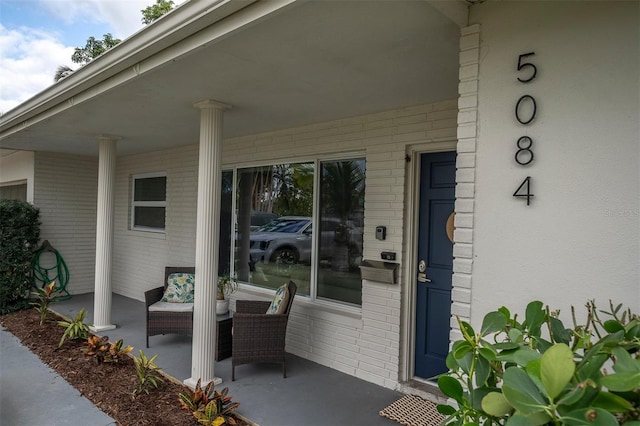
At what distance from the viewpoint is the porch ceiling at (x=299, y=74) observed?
2.03m

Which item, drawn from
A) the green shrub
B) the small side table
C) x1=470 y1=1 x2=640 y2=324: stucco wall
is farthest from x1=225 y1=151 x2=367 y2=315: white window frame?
the green shrub

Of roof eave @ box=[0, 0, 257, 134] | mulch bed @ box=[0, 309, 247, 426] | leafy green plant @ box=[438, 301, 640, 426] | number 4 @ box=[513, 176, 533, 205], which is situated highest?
roof eave @ box=[0, 0, 257, 134]

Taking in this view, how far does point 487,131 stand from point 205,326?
295 centimetres

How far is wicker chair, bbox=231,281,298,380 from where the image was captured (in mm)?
3736

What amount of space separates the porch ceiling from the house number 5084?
0.49 meters

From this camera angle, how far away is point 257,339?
3771 millimetres

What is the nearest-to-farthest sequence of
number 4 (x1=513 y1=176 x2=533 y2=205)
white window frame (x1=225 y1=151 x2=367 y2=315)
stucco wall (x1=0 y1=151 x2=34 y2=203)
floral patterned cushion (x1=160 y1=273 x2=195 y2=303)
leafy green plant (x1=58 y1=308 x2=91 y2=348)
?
number 4 (x1=513 y1=176 x2=533 y2=205) → white window frame (x1=225 y1=151 x2=367 y2=315) → leafy green plant (x1=58 y1=308 x2=91 y2=348) → floral patterned cushion (x1=160 y1=273 x2=195 y2=303) → stucco wall (x1=0 y1=151 x2=34 y2=203)

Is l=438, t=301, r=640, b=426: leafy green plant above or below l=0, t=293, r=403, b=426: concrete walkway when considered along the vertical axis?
above

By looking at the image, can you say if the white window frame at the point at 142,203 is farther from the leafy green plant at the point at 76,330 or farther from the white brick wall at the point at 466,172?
the white brick wall at the point at 466,172

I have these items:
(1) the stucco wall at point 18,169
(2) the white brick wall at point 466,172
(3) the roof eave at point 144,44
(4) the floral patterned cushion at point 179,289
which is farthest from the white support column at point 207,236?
(1) the stucco wall at point 18,169

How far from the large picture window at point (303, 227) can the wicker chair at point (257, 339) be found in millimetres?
769

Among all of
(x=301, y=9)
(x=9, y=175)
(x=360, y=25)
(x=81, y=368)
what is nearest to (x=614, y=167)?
(x=360, y=25)

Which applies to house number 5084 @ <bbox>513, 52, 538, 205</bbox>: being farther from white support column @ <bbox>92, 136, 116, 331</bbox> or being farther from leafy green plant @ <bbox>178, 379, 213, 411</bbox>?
white support column @ <bbox>92, 136, 116, 331</bbox>

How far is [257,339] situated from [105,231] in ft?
9.98
